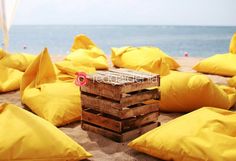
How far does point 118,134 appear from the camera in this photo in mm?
2748

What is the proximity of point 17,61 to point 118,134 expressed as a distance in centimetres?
294

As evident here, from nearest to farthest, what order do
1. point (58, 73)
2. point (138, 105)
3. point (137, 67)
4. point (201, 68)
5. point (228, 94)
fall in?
point (138, 105) → point (228, 94) → point (58, 73) → point (137, 67) → point (201, 68)

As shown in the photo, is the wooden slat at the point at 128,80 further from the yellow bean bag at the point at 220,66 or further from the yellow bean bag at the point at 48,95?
the yellow bean bag at the point at 220,66

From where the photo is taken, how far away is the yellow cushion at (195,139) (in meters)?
2.14

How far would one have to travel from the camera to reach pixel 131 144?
2.48m

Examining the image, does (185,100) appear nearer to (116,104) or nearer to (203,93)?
(203,93)

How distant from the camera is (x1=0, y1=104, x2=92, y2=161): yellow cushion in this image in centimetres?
213

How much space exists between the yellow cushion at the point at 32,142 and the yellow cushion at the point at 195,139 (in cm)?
43

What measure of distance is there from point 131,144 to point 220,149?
1.97 ft

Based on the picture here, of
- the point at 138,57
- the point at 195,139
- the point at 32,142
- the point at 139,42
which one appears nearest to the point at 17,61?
the point at 138,57

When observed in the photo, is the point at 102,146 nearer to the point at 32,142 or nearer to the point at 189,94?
the point at 32,142

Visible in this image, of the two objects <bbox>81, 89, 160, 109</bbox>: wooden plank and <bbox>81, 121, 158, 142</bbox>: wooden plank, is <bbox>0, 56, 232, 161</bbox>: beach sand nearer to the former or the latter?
<bbox>81, 121, 158, 142</bbox>: wooden plank

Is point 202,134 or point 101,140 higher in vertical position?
point 202,134

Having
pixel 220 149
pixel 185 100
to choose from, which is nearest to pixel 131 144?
pixel 220 149
